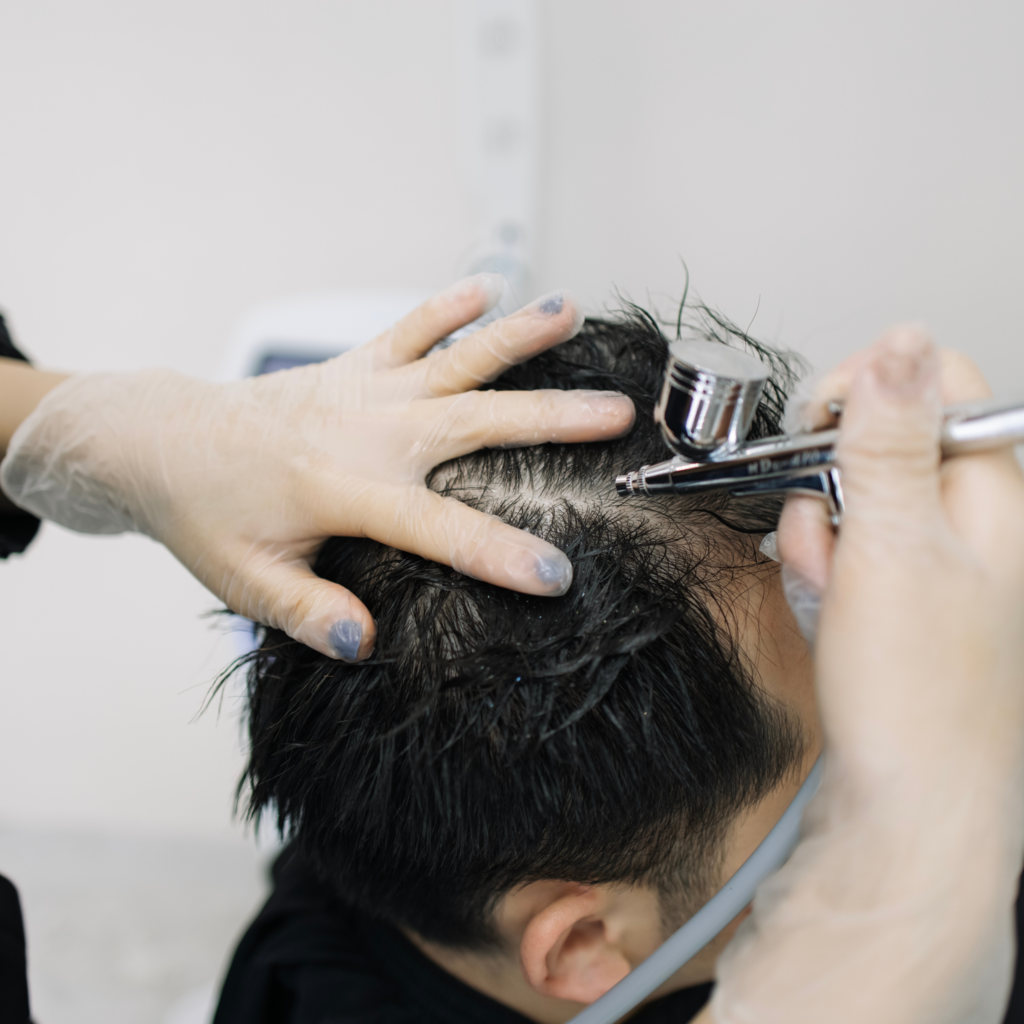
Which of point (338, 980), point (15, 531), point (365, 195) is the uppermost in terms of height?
point (365, 195)

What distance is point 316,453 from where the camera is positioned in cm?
67

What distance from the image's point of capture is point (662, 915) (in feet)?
2.17

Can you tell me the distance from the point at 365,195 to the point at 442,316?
1.00 metres

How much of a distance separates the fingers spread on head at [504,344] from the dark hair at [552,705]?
0.22 feet

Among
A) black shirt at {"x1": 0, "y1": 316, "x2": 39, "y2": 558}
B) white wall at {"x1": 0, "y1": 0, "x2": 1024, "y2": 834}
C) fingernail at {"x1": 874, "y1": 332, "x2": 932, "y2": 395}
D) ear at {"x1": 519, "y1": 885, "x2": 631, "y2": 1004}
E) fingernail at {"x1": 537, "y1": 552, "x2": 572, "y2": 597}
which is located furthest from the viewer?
white wall at {"x1": 0, "y1": 0, "x2": 1024, "y2": 834}

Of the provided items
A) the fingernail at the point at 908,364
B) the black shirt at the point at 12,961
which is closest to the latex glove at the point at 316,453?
the fingernail at the point at 908,364

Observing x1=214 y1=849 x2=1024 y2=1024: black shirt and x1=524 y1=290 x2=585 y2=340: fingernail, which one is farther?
x1=214 y1=849 x2=1024 y2=1024: black shirt

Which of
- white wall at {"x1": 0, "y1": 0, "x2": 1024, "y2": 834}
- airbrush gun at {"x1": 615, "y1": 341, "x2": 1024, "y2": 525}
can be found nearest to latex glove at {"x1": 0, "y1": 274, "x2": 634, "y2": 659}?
airbrush gun at {"x1": 615, "y1": 341, "x2": 1024, "y2": 525}

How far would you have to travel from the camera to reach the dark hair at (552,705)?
0.56m

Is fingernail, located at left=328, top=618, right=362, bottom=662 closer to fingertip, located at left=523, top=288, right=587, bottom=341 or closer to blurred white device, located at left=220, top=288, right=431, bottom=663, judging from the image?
fingertip, located at left=523, top=288, right=587, bottom=341

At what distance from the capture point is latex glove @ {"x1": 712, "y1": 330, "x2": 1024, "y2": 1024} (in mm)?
429

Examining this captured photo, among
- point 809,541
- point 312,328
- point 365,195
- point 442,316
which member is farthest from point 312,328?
point 809,541

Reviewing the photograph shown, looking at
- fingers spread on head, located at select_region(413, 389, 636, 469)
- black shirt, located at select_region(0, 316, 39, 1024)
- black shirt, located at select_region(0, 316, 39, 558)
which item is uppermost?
fingers spread on head, located at select_region(413, 389, 636, 469)

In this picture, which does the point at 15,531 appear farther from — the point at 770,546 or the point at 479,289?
the point at 770,546
